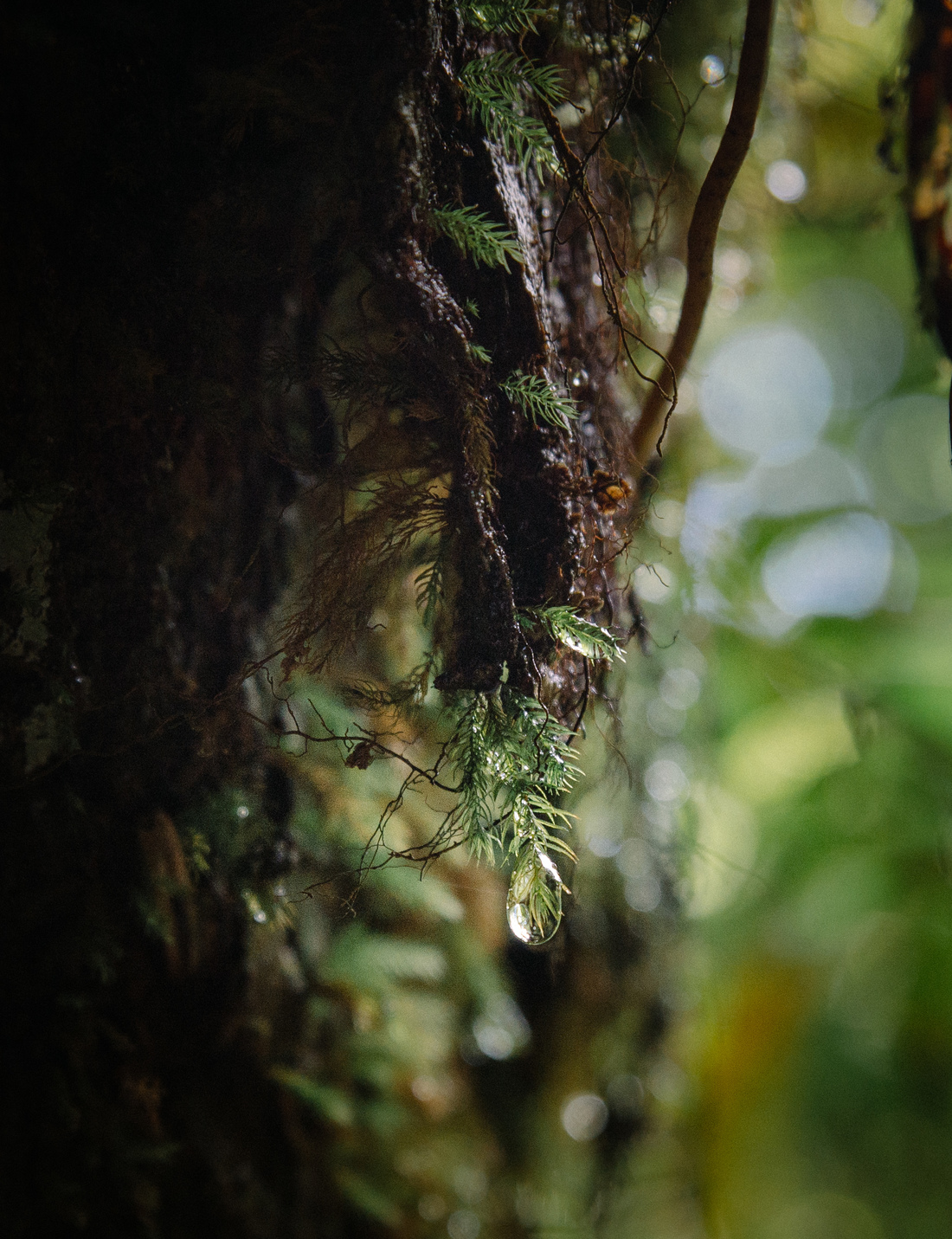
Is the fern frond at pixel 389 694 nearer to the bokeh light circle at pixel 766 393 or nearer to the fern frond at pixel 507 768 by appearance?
the fern frond at pixel 507 768

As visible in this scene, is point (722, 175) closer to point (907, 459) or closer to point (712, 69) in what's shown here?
point (712, 69)

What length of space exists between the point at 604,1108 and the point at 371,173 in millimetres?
1110

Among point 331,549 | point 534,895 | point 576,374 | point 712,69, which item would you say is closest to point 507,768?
point 534,895

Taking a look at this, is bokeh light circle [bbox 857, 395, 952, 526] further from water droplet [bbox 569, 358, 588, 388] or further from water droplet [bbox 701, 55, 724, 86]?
water droplet [bbox 569, 358, 588, 388]

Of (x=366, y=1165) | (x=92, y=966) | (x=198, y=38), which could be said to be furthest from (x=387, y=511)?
(x=366, y=1165)

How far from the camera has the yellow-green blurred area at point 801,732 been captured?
89cm

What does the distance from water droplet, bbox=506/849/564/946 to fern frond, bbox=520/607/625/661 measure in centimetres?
13

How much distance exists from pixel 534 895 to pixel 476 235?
426mm

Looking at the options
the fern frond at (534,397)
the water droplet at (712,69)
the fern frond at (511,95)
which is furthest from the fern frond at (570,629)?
the water droplet at (712,69)

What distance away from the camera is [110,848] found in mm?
515

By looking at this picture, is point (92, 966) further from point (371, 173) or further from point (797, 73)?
point (797, 73)

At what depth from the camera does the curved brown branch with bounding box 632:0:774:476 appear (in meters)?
0.48

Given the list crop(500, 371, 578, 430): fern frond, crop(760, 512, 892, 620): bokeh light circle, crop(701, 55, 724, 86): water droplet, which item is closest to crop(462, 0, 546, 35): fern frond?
crop(500, 371, 578, 430): fern frond

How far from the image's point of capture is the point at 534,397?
0.44 m
